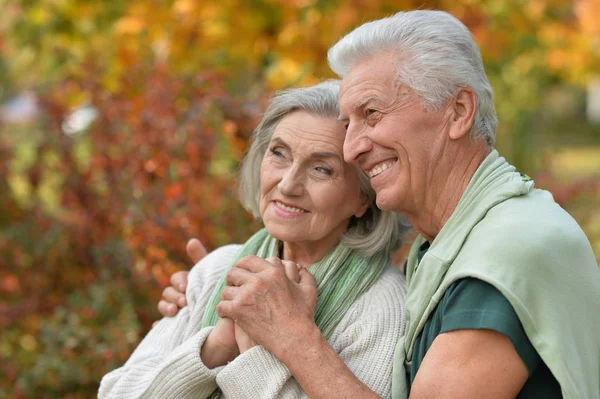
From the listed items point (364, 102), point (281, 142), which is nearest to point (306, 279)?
point (281, 142)

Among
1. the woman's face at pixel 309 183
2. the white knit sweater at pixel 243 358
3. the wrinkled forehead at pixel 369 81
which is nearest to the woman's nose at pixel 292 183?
the woman's face at pixel 309 183

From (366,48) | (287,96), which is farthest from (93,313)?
(366,48)

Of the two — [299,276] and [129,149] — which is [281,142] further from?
[129,149]

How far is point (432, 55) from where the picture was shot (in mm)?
2107

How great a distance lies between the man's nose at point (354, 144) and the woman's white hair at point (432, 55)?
0.68ft

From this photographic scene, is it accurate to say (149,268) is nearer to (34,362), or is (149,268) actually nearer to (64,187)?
(34,362)

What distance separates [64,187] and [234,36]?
161 centimetres

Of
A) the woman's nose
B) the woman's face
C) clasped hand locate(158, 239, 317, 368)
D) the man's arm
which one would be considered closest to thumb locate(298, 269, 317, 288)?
clasped hand locate(158, 239, 317, 368)

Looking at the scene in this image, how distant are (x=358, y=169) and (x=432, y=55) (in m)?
0.54

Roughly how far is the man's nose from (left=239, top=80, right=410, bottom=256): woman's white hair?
231mm

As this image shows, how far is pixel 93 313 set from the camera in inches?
177

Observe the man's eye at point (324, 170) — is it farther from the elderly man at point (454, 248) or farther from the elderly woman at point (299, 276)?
the elderly man at point (454, 248)

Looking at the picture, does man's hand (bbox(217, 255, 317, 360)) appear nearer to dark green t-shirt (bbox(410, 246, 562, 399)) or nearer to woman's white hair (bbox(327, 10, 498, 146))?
dark green t-shirt (bbox(410, 246, 562, 399))

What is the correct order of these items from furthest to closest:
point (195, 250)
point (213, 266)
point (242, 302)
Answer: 1. point (195, 250)
2. point (213, 266)
3. point (242, 302)
